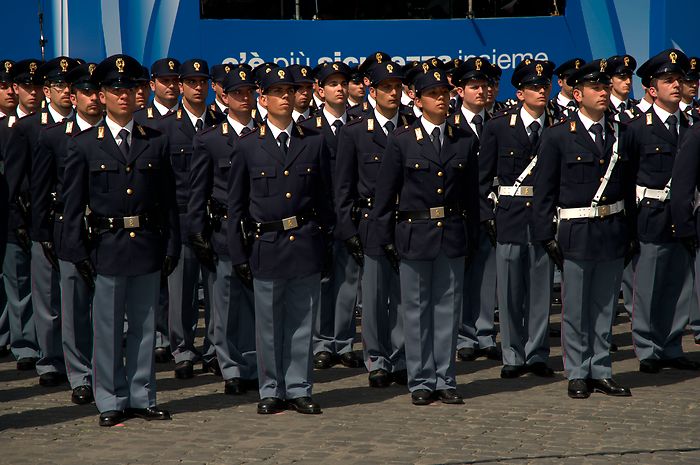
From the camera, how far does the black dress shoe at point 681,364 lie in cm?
1097

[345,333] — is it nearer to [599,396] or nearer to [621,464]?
[599,396]

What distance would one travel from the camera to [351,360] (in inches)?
448

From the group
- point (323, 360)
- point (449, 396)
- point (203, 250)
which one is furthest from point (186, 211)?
point (449, 396)

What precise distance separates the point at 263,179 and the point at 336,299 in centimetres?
247

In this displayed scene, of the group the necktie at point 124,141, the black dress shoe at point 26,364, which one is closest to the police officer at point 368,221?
the necktie at point 124,141

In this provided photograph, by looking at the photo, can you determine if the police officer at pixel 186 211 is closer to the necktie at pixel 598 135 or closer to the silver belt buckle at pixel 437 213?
the silver belt buckle at pixel 437 213

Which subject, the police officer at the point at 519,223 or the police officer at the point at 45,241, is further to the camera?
the police officer at the point at 519,223

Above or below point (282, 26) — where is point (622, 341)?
below

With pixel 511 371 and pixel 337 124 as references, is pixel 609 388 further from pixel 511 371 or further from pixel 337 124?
pixel 337 124

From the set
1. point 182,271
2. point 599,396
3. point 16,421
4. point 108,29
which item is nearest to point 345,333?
point 182,271

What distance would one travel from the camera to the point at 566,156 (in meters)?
10.0

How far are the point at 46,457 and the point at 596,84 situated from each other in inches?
177

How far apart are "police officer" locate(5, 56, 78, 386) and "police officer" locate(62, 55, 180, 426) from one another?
1.02m

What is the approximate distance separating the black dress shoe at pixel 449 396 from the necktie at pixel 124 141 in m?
2.69
